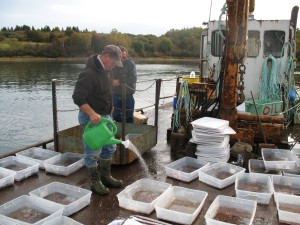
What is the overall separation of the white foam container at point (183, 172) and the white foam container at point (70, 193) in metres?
1.22

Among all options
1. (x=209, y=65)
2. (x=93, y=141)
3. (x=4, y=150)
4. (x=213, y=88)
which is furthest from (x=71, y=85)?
(x=93, y=141)

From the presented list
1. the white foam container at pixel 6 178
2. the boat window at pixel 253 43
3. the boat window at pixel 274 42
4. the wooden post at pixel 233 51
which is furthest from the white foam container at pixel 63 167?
the boat window at pixel 274 42

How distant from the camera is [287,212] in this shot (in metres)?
3.06

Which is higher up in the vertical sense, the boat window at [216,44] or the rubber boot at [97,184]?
the boat window at [216,44]

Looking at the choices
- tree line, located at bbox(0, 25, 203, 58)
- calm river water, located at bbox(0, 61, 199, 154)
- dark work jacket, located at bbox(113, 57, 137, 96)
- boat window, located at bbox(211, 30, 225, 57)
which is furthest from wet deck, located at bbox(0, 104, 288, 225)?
tree line, located at bbox(0, 25, 203, 58)

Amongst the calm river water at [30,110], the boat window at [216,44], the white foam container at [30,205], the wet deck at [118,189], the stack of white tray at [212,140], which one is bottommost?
the calm river water at [30,110]

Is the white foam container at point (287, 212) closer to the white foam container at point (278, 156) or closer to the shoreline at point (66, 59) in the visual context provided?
the white foam container at point (278, 156)

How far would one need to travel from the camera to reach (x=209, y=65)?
24.4 ft

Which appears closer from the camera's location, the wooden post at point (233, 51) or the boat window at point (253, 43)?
the wooden post at point (233, 51)

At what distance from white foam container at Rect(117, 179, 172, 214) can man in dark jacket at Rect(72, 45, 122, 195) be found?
288 mm

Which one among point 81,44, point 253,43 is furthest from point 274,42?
point 81,44

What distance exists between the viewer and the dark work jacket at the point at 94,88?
325 centimetres

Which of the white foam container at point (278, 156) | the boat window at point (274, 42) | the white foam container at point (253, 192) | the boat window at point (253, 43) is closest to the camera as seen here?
the white foam container at point (253, 192)

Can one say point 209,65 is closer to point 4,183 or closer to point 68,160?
point 68,160
